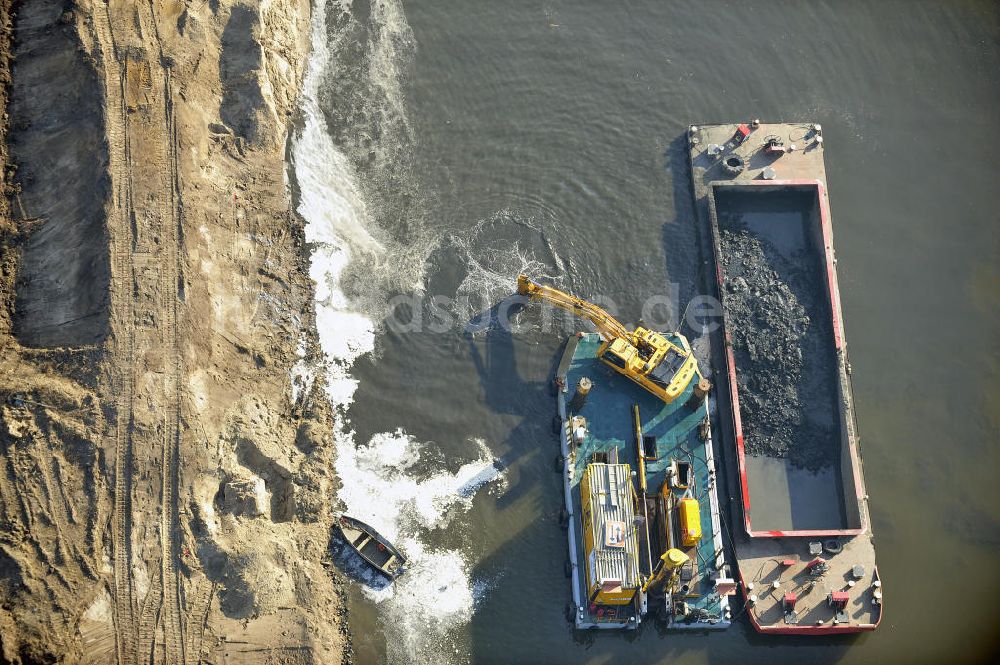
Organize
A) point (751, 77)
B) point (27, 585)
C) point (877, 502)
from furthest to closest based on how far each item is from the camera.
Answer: point (751, 77), point (877, 502), point (27, 585)

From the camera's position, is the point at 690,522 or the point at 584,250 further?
the point at 584,250

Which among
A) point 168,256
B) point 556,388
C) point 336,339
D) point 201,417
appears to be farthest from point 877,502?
point 168,256

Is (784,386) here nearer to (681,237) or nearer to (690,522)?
(681,237)

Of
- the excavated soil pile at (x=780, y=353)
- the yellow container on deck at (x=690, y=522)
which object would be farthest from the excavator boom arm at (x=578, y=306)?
the yellow container on deck at (x=690, y=522)

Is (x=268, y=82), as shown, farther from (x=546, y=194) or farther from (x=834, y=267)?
(x=834, y=267)

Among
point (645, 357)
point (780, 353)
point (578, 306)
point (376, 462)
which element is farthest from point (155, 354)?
point (780, 353)

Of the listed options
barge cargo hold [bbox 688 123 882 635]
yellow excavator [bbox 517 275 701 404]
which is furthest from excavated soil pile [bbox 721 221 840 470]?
yellow excavator [bbox 517 275 701 404]
